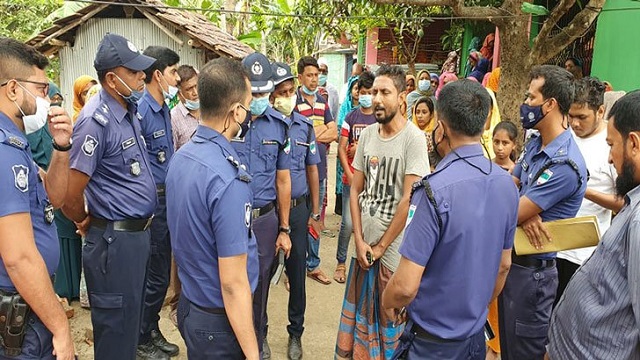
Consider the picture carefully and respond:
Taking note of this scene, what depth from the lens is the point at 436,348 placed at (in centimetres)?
204

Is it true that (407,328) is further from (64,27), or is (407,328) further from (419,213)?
(64,27)

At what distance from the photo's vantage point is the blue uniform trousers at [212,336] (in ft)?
6.62

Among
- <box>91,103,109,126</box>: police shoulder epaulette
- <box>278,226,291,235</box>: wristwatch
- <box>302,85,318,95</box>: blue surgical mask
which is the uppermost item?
<box>91,103,109,126</box>: police shoulder epaulette

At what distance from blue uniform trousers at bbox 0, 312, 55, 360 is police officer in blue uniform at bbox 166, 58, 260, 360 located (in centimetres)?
55

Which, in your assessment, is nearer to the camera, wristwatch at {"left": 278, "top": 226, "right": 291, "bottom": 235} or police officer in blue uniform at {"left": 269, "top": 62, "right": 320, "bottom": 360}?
wristwatch at {"left": 278, "top": 226, "right": 291, "bottom": 235}

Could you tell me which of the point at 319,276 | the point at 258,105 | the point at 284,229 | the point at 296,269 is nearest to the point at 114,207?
the point at 258,105

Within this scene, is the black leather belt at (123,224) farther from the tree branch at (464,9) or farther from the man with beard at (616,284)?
the tree branch at (464,9)

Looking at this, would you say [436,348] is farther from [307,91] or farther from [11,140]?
[307,91]

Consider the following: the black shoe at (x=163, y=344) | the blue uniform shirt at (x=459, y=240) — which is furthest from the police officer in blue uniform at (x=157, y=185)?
the blue uniform shirt at (x=459, y=240)

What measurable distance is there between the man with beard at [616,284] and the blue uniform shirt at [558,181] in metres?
0.63

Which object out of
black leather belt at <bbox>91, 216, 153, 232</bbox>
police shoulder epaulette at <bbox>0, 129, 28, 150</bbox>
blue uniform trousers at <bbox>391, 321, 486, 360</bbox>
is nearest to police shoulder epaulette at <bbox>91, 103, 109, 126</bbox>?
black leather belt at <bbox>91, 216, 153, 232</bbox>

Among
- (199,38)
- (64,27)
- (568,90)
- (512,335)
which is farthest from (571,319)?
(64,27)

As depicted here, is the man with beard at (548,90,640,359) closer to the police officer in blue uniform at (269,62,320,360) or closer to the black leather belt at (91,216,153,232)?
the police officer in blue uniform at (269,62,320,360)

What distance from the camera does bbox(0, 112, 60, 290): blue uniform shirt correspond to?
5.92 ft
